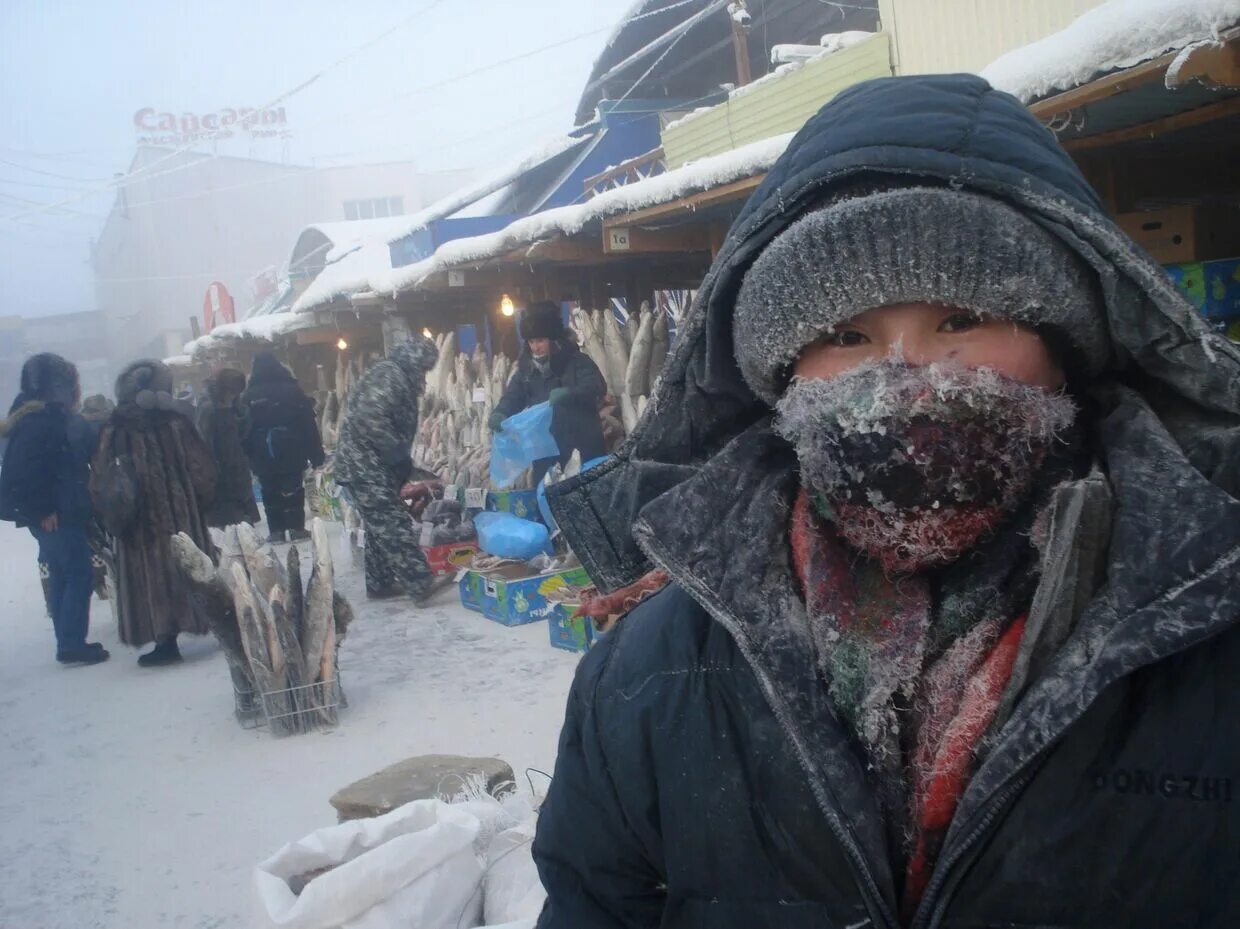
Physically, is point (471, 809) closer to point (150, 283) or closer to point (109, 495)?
point (109, 495)

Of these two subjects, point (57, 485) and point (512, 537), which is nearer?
point (57, 485)

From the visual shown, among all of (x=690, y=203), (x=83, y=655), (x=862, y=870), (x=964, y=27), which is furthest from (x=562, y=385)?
(x=862, y=870)

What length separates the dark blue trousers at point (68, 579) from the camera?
21.5ft

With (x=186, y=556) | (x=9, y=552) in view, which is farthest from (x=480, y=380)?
(x=9, y=552)

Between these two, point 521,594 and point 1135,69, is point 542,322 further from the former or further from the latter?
point 1135,69

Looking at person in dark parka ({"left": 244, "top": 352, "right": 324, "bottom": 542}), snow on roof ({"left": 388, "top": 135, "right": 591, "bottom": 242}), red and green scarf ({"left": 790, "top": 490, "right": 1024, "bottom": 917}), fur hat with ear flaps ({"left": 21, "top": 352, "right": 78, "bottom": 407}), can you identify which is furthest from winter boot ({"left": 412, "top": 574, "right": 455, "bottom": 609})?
snow on roof ({"left": 388, "top": 135, "right": 591, "bottom": 242})

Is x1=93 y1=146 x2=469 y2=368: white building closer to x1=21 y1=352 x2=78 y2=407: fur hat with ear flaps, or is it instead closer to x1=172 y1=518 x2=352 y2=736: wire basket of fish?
x1=21 y1=352 x2=78 y2=407: fur hat with ear flaps

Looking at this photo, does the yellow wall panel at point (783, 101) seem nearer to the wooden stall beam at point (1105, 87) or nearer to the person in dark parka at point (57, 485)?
the wooden stall beam at point (1105, 87)

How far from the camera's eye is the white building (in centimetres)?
5347

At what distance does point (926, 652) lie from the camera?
42.9 inches

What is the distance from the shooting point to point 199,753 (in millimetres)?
4812

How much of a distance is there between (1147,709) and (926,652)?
0.23m

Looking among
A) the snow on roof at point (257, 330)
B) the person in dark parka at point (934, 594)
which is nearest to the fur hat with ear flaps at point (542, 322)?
the person in dark parka at point (934, 594)

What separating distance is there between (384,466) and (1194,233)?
550cm
